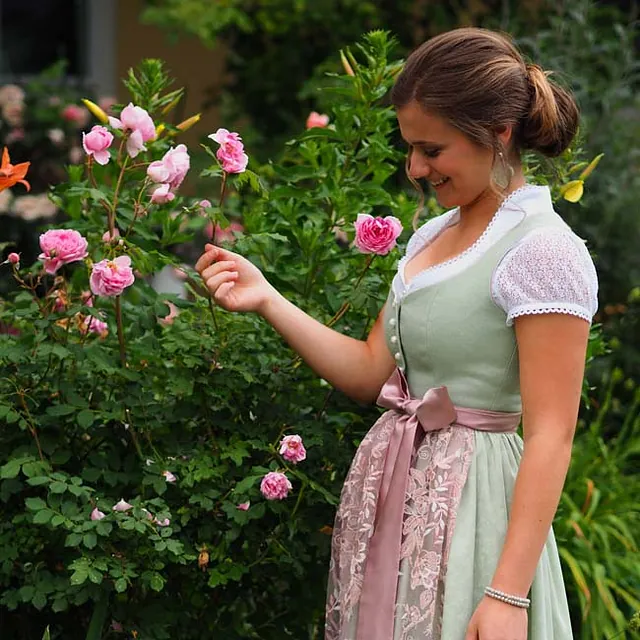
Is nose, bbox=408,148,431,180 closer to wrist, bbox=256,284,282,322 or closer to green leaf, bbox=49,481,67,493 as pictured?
wrist, bbox=256,284,282,322

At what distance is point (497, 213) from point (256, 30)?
5.43 meters

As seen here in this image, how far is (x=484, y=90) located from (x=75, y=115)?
4.73m

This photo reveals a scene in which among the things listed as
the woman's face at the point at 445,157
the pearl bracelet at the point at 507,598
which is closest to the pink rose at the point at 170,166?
the woman's face at the point at 445,157

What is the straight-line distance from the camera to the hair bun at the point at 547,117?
2.01 m

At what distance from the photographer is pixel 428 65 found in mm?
1999

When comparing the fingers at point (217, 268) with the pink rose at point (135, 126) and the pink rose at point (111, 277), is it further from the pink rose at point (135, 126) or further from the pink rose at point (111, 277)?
the pink rose at point (135, 126)

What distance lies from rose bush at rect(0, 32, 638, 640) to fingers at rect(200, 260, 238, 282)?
0.07m

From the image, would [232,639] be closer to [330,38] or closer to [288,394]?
[288,394]

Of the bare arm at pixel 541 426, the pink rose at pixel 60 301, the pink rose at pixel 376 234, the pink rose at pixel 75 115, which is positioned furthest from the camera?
the pink rose at pixel 75 115

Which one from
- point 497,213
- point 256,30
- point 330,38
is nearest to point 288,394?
point 497,213

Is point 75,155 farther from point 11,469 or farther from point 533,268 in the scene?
point 533,268

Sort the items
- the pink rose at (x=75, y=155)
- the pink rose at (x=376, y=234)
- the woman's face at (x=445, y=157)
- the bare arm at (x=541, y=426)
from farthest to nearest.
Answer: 1. the pink rose at (x=75, y=155)
2. the pink rose at (x=376, y=234)
3. the woman's face at (x=445, y=157)
4. the bare arm at (x=541, y=426)

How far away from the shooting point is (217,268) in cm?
226

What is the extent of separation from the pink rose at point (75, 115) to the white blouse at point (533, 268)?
4620 millimetres
